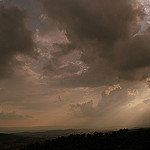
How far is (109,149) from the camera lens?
84688 mm

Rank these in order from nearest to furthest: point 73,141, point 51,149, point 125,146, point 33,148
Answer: point 125,146, point 51,149, point 73,141, point 33,148

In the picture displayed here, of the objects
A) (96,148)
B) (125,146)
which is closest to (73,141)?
(96,148)

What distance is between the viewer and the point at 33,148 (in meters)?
140

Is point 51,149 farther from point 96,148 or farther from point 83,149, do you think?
point 96,148

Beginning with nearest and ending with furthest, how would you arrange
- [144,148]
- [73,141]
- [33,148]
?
[144,148], [73,141], [33,148]

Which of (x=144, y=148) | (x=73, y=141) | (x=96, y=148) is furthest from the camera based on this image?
(x=73, y=141)

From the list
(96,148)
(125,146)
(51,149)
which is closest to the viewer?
(125,146)

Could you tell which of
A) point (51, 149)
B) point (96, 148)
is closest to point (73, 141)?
point (51, 149)

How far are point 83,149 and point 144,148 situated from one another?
3461 cm

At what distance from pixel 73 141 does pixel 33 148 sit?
115 ft

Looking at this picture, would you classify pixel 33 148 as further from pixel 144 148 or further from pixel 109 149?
pixel 144 148

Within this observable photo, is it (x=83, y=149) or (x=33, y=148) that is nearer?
(x=83, y=149)

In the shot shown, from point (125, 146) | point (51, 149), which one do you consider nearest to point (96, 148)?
point (125, 146)

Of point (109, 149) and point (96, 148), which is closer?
point (109, 149)
